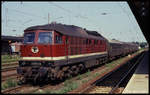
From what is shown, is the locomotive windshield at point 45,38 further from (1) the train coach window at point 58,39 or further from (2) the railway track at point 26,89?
(2) the railway track at point 26,89

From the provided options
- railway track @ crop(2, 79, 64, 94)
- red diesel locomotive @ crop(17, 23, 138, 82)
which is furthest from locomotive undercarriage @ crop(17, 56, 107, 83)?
railway track @ crop(2, 79, 64, 94)

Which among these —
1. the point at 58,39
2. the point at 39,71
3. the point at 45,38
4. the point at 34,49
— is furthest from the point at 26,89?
the point at 58,39

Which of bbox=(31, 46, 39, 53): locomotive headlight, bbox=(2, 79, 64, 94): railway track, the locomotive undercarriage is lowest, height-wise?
bbox=(2, 79, 64, 94): railway track

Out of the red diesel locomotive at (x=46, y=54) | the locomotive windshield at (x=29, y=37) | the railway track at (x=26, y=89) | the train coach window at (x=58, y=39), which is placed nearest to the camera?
the railway track at (x=26, y=89)

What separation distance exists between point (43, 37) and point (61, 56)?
1602 millimetres

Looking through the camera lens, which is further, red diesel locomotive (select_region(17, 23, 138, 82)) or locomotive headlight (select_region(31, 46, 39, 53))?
locomotive headlight (select_region(31, 46, 39, 53))

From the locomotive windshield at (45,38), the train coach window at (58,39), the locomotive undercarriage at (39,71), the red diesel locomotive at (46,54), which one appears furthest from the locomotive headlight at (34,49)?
the train coach window at (58,39)

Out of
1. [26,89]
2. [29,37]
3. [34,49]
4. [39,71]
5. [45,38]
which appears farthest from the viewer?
[29,37]

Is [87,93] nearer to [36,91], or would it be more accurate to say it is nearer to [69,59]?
[36,91]

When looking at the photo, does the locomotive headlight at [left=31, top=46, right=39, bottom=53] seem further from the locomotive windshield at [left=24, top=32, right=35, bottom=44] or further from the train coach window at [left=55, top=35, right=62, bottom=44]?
the train coach window at [left=55, top=35, right=62, bottom=44]

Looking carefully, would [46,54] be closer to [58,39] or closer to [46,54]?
[46,54]

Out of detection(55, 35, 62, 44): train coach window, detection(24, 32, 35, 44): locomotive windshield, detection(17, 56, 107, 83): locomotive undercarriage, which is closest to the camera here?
detection(17, 56, 107, 83): locomotive undercarriage

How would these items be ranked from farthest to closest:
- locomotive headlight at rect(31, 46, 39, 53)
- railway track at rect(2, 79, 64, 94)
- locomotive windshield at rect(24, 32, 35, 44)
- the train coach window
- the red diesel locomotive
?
locomotive windshield at rect(24, 32, 35, 44) → the train coach window → locomotive headlight at rect(31, 46, 39, 53) → the red diesel locomotive → railway track at rect(2, 79, 64, 94)

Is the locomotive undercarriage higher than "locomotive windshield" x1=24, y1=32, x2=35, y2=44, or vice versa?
"locomotive windshield" x1=24, y1=32, x2=35, y2=44
